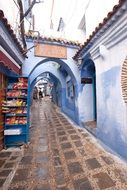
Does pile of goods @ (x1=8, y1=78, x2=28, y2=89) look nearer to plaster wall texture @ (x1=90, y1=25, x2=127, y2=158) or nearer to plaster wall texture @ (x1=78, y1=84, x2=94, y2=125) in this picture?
plaster wall texture @ (x1=90, y1=25, x2=127, y2=158)

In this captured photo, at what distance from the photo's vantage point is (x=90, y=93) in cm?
793

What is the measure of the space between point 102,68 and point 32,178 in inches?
147

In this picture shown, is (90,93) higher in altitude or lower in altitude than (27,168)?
higher

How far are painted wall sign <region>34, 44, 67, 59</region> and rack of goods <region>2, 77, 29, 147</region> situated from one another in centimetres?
237

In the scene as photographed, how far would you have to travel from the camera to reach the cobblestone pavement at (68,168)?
299 centimetres

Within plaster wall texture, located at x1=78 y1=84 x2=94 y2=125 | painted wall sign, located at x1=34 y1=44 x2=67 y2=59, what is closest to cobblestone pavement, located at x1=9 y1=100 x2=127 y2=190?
plaster wall texture, located at x1=78 y1=84 x2=94 y2=125

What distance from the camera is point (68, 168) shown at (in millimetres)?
3639

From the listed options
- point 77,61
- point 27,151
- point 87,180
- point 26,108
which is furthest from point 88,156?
point 77,61

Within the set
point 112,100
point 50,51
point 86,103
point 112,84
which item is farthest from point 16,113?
point 86,103

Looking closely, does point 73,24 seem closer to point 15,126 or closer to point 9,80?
point 9,80

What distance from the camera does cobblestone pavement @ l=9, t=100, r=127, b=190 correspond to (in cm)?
299

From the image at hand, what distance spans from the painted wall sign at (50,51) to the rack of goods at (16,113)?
2365 mm

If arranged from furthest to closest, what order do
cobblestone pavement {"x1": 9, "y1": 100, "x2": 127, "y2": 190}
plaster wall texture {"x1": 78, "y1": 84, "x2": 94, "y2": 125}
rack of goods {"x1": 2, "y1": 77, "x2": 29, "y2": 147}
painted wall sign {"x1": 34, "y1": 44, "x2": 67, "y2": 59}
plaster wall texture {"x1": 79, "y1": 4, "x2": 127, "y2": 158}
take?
plaster wall texture {"x1": 78, "y1": 84, "x2": 94, "y2": 125}, painted wall sign {"x1": 34, "y1": 44, "x2": 67, "y2": 59}, rack of goods {"x1": 2, "y1": 77, "x2": 29, "y2": 147}, plaster wall texture {"x1": 79, "y1": 4, "x2": 127, "y2": 158}, cobblestone pavement {"x1": 9, "y1": 100, "x2": 127, "y2": 190}

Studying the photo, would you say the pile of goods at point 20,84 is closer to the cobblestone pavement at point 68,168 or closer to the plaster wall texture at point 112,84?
the cobblestone pavement at point 68,168
